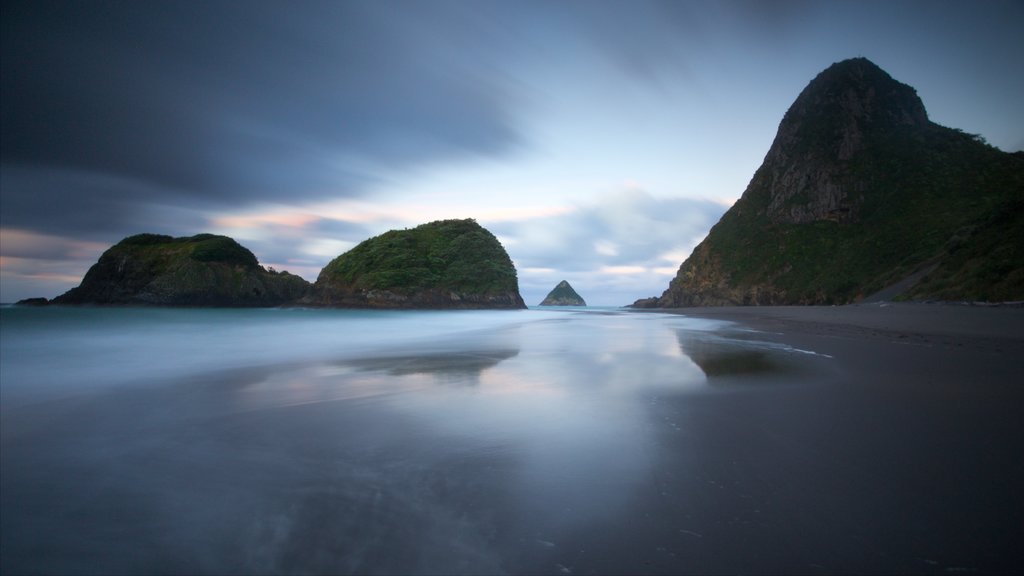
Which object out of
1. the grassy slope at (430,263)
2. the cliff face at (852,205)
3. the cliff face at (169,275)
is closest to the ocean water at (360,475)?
the cliff face at (852,205)

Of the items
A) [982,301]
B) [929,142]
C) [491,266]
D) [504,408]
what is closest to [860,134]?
[929,142]

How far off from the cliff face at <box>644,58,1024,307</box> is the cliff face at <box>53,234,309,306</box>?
7357 centimetres

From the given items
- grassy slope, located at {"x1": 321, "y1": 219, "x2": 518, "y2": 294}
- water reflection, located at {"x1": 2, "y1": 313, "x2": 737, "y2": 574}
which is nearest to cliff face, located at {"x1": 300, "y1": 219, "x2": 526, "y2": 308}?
grassy slope, located at {"x1": 321, "y1": 219, "x2": 518, "y2": 294}

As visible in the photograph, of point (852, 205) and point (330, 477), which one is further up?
point (852, 205)

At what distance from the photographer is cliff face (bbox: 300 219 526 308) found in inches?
2660

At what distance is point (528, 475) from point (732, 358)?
693 cm

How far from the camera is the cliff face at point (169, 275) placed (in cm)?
6262

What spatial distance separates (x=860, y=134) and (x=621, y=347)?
6534cm

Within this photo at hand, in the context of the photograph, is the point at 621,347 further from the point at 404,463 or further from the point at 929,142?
the point at 929,142

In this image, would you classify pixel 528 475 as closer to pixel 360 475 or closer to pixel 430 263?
pixel 360 475

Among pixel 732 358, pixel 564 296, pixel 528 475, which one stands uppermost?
pixel 564 296

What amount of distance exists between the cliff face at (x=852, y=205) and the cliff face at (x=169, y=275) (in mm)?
73575

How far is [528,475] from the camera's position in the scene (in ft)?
9.27

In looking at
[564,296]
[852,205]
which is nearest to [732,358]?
[852,205]
